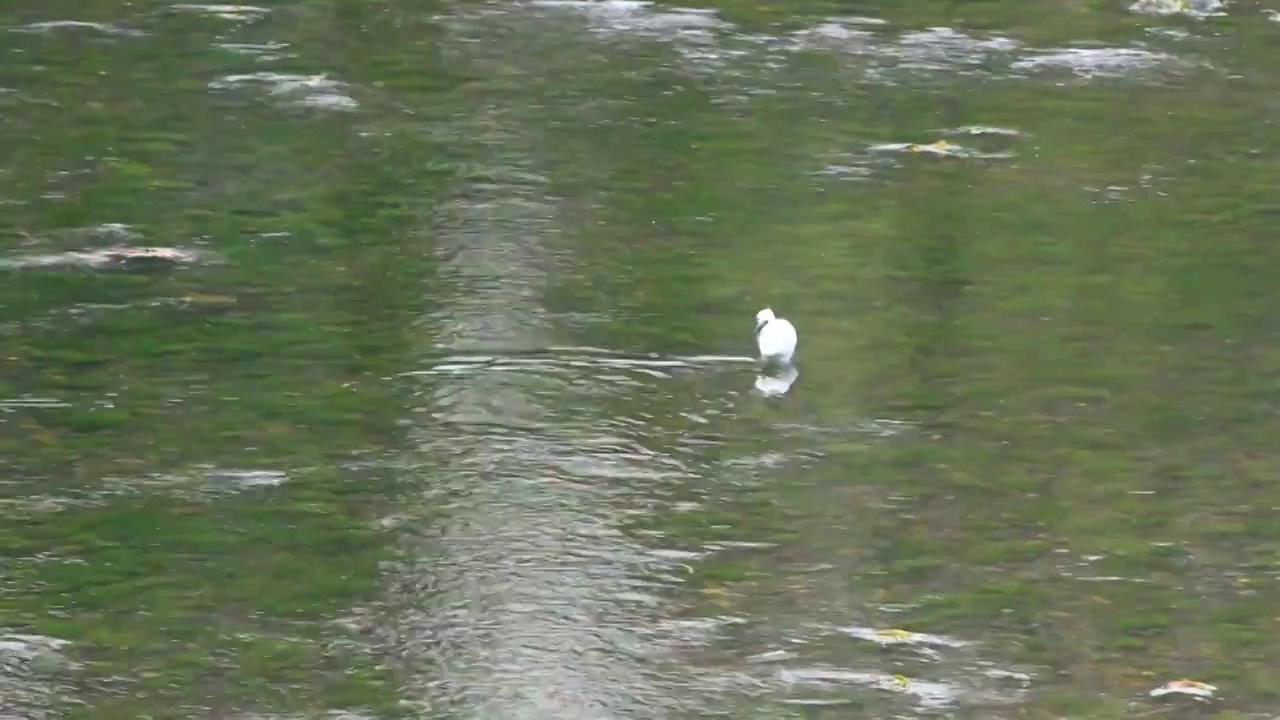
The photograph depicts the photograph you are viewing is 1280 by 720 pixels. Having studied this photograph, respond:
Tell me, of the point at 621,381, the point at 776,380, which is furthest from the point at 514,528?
the point at 776,380

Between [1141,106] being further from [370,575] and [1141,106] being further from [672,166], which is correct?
[370,575]

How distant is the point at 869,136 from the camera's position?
8.06 metres

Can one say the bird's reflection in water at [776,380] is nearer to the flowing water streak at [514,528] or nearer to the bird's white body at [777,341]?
the bird's white body at [777,341]

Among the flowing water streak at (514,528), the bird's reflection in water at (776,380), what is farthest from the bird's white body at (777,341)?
the flowing water streak at (514,528)

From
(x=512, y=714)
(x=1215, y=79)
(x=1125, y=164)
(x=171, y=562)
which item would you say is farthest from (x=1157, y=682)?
(x=1215, y=79)

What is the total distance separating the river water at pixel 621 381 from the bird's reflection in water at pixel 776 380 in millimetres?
19

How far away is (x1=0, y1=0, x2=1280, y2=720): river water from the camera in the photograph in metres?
4.34

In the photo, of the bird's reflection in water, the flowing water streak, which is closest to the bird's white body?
the bird's reflection in water

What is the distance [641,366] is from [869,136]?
2510 mm

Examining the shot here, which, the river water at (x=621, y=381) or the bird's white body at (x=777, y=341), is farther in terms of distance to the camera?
the bird's white body at (x=777, y=341)

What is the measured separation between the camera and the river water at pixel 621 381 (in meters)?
4.34

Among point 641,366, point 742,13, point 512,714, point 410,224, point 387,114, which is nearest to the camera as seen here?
point 512,714

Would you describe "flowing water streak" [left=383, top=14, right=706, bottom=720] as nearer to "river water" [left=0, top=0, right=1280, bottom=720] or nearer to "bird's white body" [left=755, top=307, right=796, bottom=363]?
"river water" [left=0, top=0, right=1280, bottom=720]

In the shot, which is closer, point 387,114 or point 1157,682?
point 1157,682
